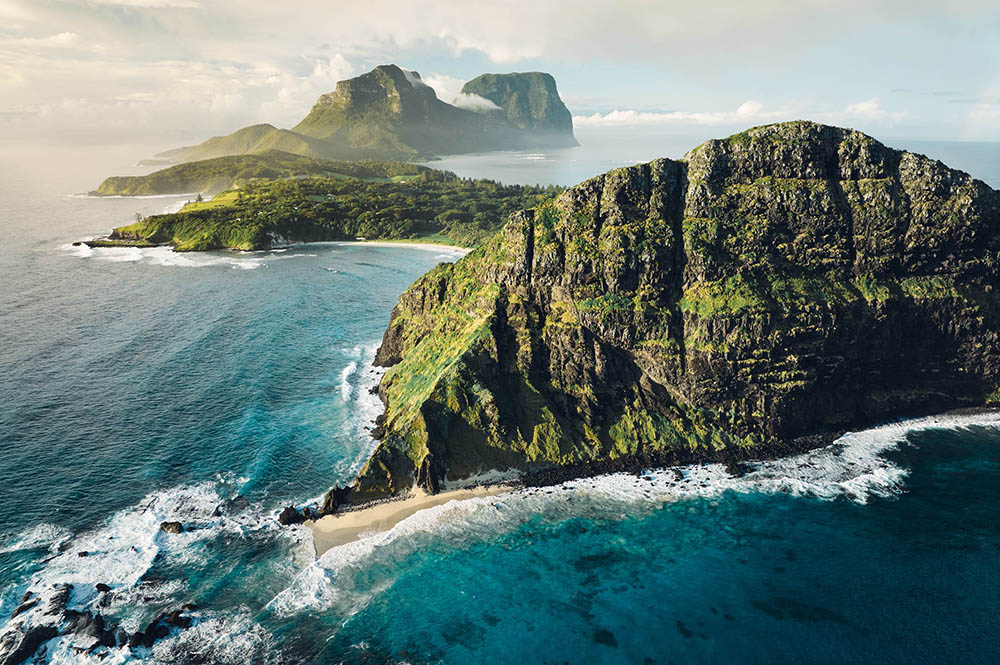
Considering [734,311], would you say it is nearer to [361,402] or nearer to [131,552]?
[361,402]

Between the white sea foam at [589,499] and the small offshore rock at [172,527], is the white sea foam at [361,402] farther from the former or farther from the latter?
the small offshore rock at [172,527]

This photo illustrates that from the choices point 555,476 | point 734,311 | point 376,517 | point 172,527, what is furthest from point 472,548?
point 734,311

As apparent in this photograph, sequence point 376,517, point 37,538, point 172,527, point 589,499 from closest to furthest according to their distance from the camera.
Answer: point 37,538 → point 172,527 → point 376,517 → point 589,499

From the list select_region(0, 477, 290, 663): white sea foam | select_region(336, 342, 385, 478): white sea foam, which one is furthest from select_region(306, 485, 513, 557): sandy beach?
select_region(336, 342, 385, 478): white sea foam


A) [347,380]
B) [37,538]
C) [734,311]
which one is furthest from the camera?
[347,380]

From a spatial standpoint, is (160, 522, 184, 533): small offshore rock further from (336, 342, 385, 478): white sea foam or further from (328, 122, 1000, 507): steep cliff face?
(328, 122, 1000, 507): steep cliff face

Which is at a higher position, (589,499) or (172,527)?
(589,499)

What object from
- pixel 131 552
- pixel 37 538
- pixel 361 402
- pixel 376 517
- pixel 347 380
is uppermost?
pixel 347 380
